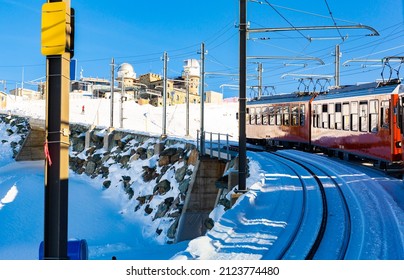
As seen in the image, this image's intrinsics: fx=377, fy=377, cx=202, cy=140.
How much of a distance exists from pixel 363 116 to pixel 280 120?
9099mm

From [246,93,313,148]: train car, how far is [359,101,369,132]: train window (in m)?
5.83

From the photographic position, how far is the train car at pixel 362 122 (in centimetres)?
1381

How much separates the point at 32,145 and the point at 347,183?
39.7m

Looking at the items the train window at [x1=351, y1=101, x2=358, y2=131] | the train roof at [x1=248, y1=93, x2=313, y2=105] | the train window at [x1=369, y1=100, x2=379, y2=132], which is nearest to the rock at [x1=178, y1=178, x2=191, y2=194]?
the train roof at [x1=248, y1=93, x2=313, y2=105]

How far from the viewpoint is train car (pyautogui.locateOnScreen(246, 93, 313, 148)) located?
2283 centimetres

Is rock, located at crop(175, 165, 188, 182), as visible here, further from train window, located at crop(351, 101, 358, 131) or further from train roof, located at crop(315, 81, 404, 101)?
train window, located at crop(351, 101, 358, 131)

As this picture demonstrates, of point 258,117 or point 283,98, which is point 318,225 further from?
point 258,117

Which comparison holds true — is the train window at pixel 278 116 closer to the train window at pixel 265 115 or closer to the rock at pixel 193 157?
the train window at pixel 265 115

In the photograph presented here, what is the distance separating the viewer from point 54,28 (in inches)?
207

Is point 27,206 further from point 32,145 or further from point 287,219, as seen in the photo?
point 32,145

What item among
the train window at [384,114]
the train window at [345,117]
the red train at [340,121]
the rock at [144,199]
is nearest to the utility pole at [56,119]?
the red train at [340,121]

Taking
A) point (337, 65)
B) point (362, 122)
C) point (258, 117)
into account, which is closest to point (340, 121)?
point (362, 122)

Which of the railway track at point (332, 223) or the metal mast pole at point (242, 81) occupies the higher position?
the metal mast pole at point (242, 81)

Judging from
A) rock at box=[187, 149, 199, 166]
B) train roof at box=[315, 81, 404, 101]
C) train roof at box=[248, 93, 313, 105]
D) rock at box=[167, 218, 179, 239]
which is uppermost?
train roof at box=[248, 93, 313, 105]
